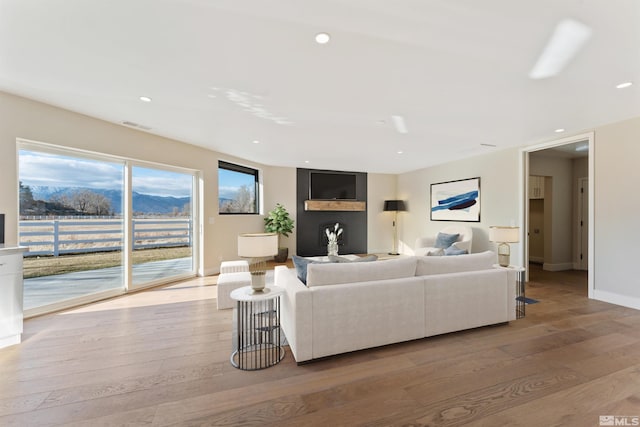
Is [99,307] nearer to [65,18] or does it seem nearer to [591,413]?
[65,18]

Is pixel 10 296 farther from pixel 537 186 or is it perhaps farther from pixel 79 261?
pixel 537 186

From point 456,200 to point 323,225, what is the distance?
11.3 ft

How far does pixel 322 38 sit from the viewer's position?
1820 millimetres

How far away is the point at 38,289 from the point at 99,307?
2.26 feet

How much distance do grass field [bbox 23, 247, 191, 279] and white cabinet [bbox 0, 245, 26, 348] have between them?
0.85m

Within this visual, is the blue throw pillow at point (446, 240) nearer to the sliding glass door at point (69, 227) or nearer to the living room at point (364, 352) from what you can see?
the living room at point (364, 352)

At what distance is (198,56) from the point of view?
2.05 metres

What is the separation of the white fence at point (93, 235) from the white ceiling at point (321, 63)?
1489mm

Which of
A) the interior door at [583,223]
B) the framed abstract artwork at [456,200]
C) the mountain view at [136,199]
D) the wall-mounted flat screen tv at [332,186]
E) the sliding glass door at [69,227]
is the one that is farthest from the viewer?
the wall-mounted flat screen tv at [332,186]

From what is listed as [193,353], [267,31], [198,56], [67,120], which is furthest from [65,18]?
[193,353]

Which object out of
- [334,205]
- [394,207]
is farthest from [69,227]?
[394,207]

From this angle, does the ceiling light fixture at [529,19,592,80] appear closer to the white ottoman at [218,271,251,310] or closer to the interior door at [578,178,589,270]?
the white ottoman at [218,271,251,310]

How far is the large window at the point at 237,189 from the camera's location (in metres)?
5.79

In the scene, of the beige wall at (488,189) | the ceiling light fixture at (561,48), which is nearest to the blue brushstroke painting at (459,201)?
the beige wall at (488,189)
